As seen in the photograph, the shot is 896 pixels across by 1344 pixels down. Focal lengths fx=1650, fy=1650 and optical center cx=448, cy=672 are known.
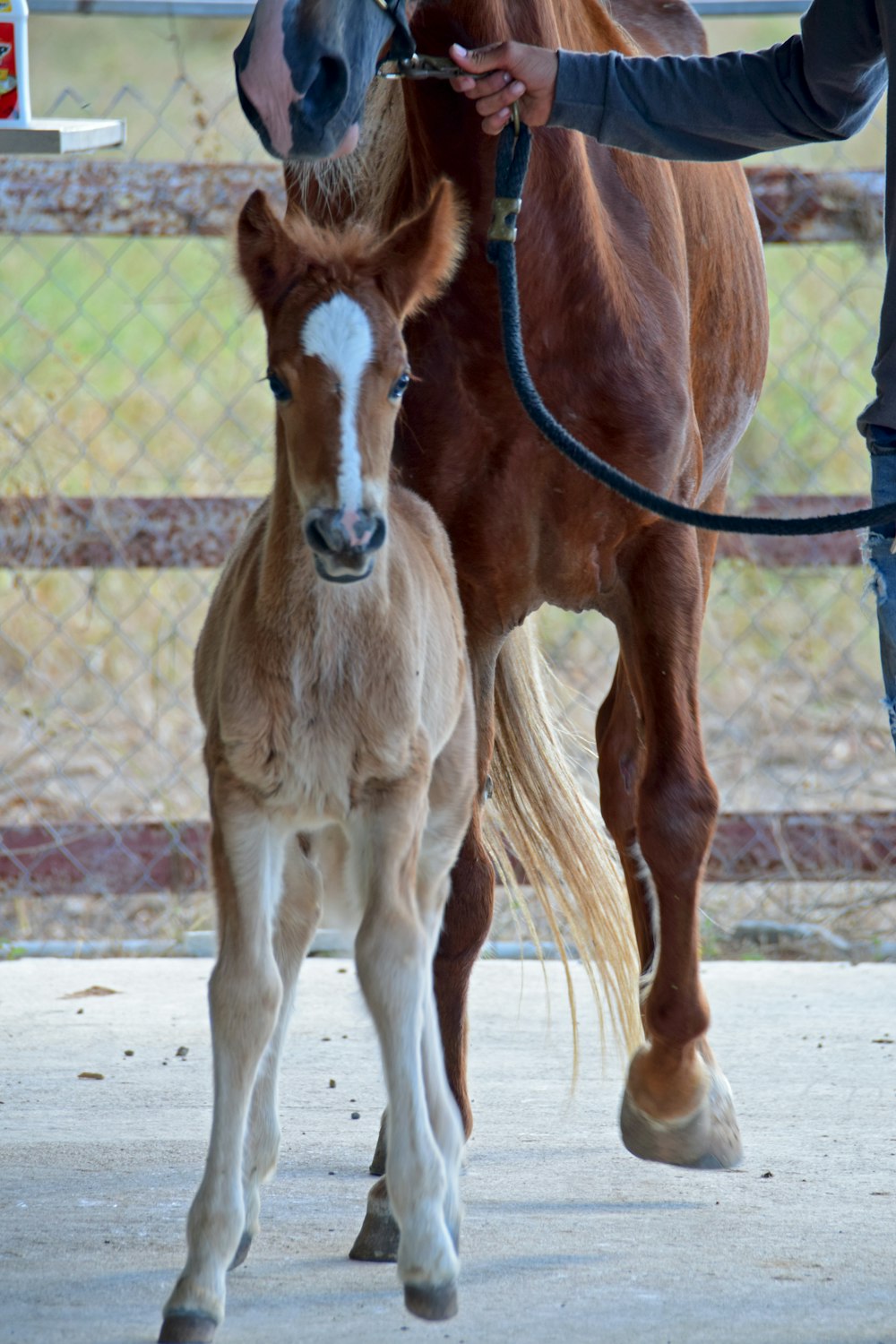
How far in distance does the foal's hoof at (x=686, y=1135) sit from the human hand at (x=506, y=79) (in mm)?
1615

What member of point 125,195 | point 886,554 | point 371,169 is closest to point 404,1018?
point 886,554

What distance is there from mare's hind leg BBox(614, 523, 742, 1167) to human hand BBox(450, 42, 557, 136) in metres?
0.73

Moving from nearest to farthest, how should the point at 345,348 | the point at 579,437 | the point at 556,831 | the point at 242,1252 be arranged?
1. the point at 345,348
2. the point at 242,1252
3. the point at 579,437
4. the point at 556,831

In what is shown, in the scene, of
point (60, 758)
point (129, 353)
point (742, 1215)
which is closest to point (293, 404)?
point (742, 1215)

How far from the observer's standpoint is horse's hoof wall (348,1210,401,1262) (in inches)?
94.4

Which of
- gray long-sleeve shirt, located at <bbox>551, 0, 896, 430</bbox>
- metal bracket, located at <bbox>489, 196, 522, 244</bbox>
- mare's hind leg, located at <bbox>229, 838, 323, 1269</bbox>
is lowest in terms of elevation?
mare's hind leg, located at <bbox>229, 838, 323, 1269</bbox>

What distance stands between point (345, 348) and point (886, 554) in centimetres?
87

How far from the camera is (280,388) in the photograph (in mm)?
2094

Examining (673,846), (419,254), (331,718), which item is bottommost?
(673,846)

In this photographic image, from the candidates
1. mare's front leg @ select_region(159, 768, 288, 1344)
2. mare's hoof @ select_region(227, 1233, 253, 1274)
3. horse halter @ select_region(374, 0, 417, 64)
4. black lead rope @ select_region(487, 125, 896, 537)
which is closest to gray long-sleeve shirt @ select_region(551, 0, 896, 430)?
black lead rope @ select_region(487, 125, 896, 537)

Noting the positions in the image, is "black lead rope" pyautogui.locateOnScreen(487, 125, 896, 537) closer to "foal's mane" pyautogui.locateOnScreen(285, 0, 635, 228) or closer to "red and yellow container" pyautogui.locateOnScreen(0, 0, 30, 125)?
"foal's mane" pyautogui.locateOnScreen(285, 0, 635, 228)

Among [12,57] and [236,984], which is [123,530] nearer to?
[12,57]

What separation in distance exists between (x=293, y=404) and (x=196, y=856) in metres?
2.79

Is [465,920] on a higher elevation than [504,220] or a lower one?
lower
